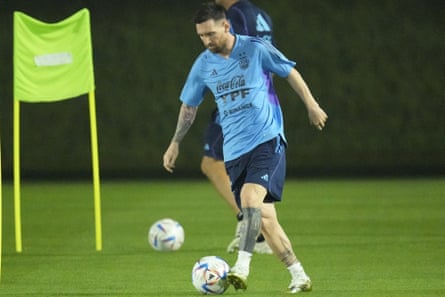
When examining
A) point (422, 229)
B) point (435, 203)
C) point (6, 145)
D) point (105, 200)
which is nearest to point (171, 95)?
point (6, 145)

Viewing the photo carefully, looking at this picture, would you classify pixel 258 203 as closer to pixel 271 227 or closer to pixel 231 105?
pixel 271 227

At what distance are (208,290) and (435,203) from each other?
8244 millimetres

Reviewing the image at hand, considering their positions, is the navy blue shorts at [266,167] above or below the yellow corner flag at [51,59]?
below

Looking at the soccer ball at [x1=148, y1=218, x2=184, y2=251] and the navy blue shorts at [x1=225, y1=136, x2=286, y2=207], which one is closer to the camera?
the navy blue shorts at [x1=225, y1=136, x2=286, y2=207]

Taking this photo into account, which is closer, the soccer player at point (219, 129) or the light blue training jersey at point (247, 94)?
the light blue training jersey at point (247, 94)

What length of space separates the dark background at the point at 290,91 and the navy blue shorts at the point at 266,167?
12640mm

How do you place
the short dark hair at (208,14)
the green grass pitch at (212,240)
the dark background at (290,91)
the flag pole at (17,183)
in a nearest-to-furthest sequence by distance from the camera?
1. the short dark hair at (208,14)
2. the green grass pitch at (212,240)
3. the flag pole at (17,183)
4. the dark background at (290,91)

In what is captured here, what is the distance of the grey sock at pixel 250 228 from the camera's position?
7064 mm

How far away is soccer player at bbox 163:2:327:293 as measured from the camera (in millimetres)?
7207

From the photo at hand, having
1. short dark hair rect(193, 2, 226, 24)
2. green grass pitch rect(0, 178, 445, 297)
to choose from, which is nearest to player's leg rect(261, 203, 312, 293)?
green grass pitch rect(0, 178, 445, 297)

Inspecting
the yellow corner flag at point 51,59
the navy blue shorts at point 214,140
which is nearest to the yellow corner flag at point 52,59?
the yellow corner flag at point 51,59

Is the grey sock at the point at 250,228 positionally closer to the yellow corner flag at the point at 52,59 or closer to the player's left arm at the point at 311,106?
the player's left arm at the point at 311,106

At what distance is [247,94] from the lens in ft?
24.3

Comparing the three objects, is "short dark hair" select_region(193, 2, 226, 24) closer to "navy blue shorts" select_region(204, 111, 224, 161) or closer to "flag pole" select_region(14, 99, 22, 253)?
"navy blue shorts" select_region(204, 111, 224, 161)
